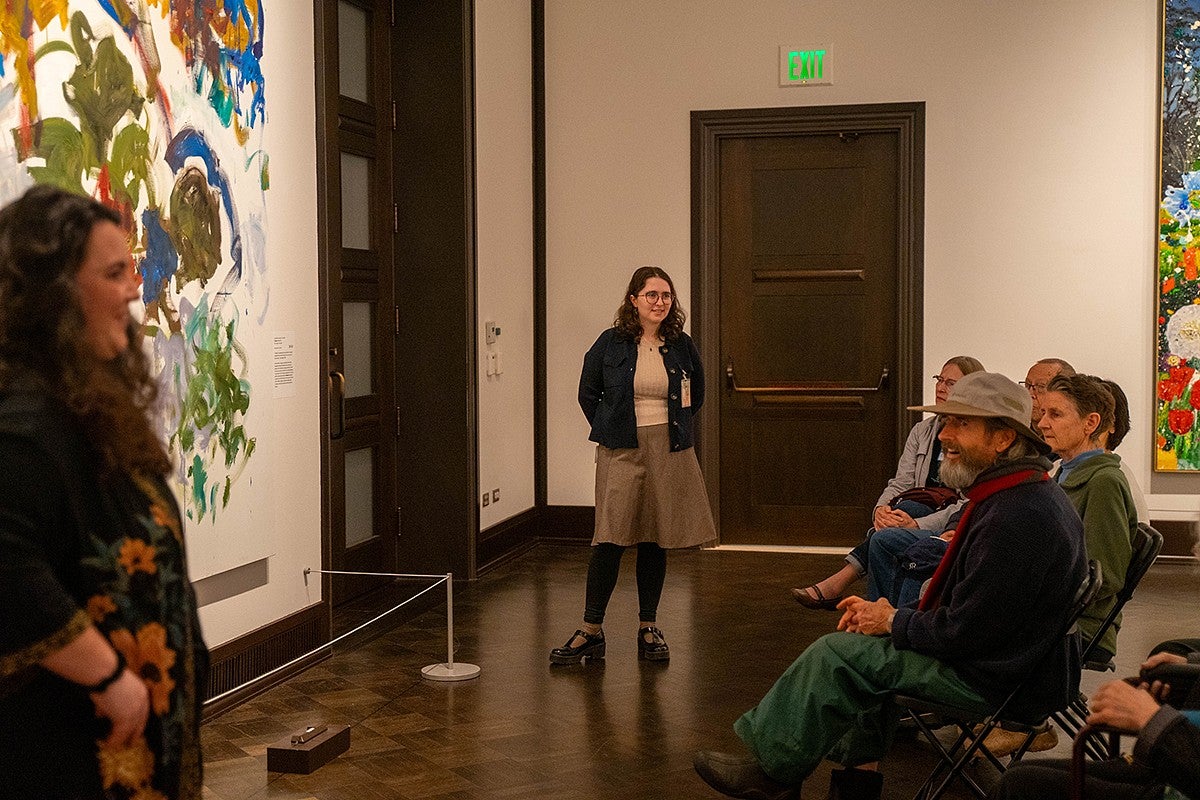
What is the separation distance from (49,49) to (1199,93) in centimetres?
653

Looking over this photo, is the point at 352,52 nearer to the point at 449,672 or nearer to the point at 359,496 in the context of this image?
the point at 359,496

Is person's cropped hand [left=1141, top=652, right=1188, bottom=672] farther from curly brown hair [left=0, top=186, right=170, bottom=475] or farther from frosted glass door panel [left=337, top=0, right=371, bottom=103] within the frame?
frosted glass door panel [left=337, top=0, right=371, bottom=103]

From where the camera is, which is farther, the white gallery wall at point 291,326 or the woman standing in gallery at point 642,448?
the woman standing in gallery at point 642,448

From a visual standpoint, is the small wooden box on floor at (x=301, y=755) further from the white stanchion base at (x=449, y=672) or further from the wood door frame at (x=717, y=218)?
the wood door frame at (x=717, y=218)

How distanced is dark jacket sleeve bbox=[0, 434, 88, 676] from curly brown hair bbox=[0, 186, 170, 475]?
9cm

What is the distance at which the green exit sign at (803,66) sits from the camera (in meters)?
8.25

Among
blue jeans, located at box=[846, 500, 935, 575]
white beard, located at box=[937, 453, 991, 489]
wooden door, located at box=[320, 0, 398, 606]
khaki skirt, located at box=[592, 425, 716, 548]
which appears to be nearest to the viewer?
white beard, located at box=[937, 453, 991, 489]

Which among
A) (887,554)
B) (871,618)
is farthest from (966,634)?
(887,554)

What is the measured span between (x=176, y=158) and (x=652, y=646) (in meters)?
2.71

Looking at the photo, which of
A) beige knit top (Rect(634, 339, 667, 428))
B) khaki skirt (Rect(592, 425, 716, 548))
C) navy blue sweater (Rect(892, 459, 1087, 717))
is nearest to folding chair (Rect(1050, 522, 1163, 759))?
navy blue sweater (Rect(892, 459, 1087, 717))

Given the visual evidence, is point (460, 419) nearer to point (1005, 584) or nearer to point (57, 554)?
point (1005, 584)

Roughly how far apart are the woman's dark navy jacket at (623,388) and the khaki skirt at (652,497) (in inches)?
2.2

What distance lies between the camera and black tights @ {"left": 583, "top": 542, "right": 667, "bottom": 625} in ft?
18.3

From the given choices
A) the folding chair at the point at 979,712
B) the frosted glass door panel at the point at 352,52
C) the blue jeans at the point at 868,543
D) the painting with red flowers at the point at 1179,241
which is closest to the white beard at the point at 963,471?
the folding chair at the point at 979,712
